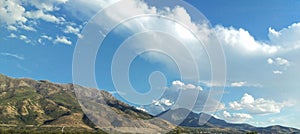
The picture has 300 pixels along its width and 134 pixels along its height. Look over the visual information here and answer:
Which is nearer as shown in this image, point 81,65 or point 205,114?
point 81,65

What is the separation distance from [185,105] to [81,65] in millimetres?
4643

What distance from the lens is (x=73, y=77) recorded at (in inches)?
406

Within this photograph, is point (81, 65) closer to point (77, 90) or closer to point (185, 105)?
point (77, 90)

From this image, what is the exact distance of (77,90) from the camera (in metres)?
11.9

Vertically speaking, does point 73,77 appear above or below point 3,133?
below

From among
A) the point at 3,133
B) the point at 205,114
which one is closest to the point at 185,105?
the point at 205,114

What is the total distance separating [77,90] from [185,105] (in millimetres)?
4233

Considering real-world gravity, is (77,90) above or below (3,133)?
below

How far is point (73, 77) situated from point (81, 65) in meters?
0.53

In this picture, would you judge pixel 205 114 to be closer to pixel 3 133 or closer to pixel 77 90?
pixel 77 90

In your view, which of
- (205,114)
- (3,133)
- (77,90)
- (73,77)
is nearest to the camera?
(73,77)

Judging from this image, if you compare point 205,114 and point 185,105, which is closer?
point 185,105

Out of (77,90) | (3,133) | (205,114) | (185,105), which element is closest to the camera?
(77,90)

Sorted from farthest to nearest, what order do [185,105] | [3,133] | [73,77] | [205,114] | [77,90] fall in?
[3,133], [205,114], [185,105], [77,90], [73,77]
